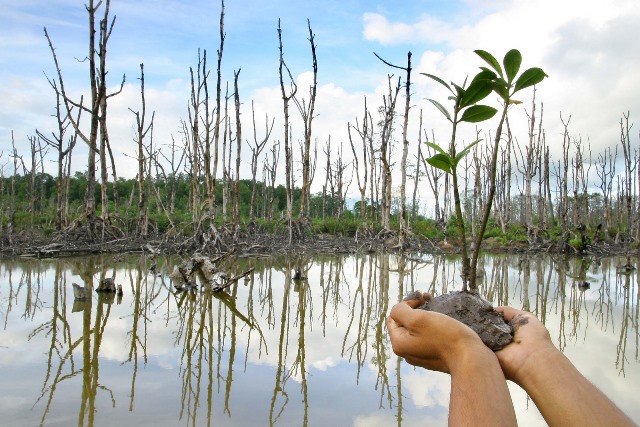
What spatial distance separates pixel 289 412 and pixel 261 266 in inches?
255

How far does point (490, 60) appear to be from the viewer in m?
1.73

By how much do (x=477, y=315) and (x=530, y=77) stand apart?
83cm

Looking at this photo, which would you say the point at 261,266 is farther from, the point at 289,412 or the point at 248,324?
the point at 289,412

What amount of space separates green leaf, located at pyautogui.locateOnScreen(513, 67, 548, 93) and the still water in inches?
63.0

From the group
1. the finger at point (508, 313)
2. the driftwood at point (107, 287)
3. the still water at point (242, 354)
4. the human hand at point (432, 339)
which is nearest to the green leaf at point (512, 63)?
the finger at point (508, 313)

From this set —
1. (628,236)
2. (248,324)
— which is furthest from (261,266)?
(628,236)

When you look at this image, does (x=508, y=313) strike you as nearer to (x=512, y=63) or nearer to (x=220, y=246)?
(x=512, y=63)

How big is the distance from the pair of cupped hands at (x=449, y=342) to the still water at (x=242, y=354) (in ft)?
3.70

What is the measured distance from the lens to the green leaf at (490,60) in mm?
1702


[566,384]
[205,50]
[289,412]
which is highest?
[205,50]

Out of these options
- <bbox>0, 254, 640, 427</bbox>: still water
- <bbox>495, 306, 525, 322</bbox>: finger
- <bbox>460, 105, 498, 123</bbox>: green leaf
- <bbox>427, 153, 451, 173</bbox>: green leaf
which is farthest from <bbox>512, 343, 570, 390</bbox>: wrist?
<bbox>0, 254, 640, 427</bbox>: still water

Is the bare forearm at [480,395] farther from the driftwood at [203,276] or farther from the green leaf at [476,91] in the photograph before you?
the driftwood at [203,276]

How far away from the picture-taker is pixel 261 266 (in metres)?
8.90

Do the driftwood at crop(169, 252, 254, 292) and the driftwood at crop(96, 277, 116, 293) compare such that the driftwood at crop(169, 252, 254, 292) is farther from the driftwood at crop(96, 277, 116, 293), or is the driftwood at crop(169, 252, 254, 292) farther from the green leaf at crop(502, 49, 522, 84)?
the green leaf at crop(502, 49, 522, 84)
